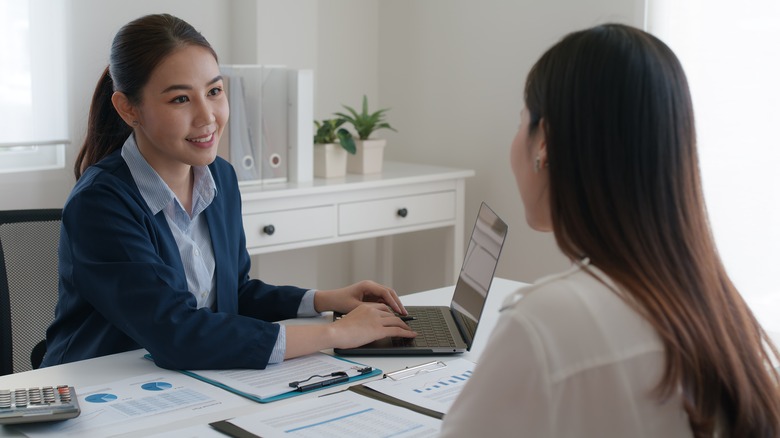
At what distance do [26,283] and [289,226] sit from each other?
985 mm

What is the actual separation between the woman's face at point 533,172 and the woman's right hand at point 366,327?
0.65 metres

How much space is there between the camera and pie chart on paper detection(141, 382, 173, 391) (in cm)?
145

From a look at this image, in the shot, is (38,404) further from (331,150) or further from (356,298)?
(331,150)

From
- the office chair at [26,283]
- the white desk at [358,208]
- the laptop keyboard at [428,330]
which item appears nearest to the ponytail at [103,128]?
the office chair at [26,283]

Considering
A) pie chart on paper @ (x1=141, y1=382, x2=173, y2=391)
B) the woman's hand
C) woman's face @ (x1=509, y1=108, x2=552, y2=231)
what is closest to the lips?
the woman's hand

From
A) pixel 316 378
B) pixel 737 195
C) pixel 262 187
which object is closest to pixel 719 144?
pixel 737 195

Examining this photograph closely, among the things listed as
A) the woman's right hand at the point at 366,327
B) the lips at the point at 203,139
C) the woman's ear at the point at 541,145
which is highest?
the woman's ear at the point at 541,145

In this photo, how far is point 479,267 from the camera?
174 cm

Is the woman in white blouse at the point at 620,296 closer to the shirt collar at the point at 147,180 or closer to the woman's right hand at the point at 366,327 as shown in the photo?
the woman's right hand at the point at 366,327

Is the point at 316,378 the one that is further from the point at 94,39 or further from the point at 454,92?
the point at 454,92

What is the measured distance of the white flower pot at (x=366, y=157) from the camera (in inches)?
128

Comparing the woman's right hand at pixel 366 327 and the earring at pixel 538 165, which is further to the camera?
the woman's right hand at pixel 366 327

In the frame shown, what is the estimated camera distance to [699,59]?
2.88 meters

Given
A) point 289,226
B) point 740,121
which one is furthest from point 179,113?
point 740,121
